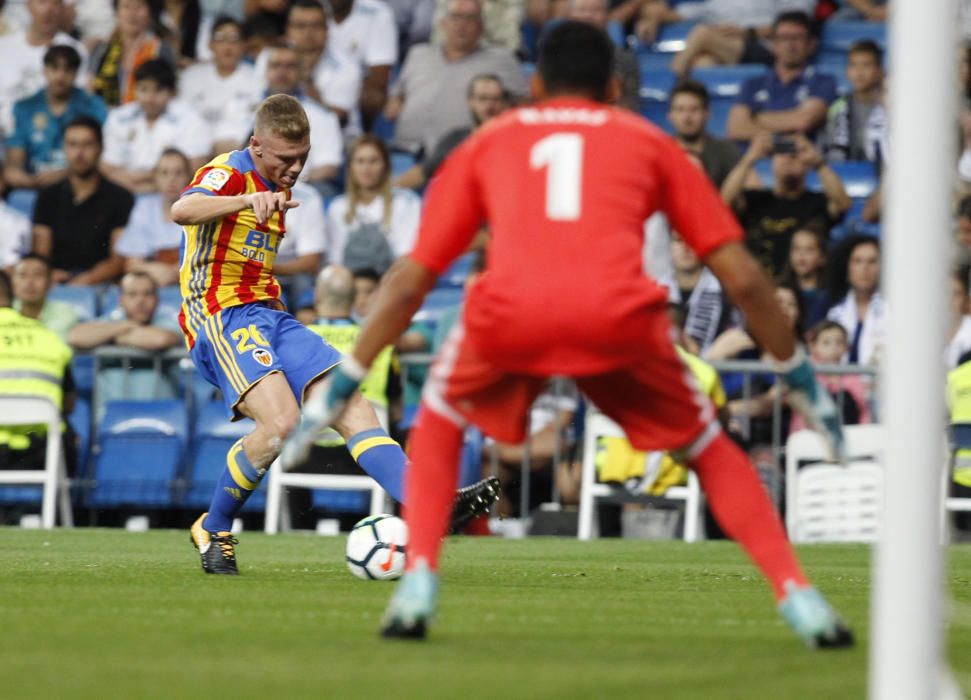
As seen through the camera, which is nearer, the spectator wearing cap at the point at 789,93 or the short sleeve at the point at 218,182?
the short sleeve at the point at 218,182

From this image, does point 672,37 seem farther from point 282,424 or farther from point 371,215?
point 282,424

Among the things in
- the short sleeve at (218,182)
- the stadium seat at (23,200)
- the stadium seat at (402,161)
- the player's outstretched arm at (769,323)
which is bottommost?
the player's outstretched arm at (769,323)

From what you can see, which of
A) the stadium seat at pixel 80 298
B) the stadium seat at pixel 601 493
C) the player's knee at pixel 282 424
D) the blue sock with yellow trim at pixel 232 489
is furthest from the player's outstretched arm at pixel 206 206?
the stadium seat at pixel 80 298

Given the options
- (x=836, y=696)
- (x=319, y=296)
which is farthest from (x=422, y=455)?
(x=319, y=296)

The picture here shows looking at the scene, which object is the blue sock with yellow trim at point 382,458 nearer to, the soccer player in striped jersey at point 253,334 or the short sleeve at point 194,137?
the soccer player in striped jersey at point 253,334

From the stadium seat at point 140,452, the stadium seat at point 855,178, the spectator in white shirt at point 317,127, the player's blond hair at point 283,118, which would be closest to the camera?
the player's blond hair at point 283,118

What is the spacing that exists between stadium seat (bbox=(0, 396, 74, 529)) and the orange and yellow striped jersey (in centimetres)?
584

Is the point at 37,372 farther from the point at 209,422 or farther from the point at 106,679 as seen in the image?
the point at 106,679

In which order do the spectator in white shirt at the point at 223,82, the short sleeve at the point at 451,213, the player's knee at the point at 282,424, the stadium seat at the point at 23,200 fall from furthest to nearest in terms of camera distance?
the spectator in white shirt at the point at 223,82, the stadium seat at the point at 23,200, the player's knee at the point at 282,424, the short sleeve at the point at 451,213

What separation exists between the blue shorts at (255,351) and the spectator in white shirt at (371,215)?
6852 mm

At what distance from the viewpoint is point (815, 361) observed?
14.3m

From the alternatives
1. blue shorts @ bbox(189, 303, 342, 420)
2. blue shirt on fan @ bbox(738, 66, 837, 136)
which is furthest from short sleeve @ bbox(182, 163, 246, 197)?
blue shirt on fan @ bbox(738, 66, 837, 136)

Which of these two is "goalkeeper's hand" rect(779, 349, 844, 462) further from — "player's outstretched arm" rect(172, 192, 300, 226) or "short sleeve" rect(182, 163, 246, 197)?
"short sleeve" rect(182, 163, 246, 197)

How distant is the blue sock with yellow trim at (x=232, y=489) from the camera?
8906 millimetres
